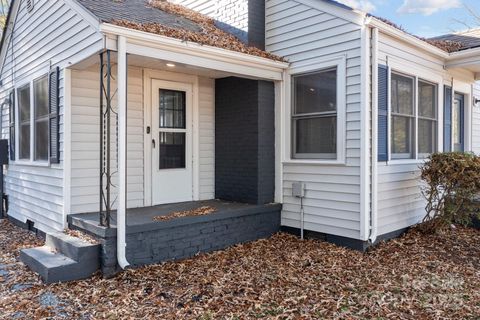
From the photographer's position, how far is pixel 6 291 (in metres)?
3.98

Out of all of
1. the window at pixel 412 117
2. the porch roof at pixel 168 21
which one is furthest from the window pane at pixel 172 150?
the window at pixel 412 117

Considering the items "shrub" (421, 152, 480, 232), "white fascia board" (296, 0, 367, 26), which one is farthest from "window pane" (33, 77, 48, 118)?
"shrub" (421, 152, 480, 232)

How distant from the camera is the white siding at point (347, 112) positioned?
5.24 meters

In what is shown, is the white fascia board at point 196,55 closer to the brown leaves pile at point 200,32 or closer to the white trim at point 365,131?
the brown leaves pile at point 200,32

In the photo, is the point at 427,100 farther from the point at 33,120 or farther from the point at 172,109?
the point at 33,120

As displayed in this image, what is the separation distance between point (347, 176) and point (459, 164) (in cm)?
155

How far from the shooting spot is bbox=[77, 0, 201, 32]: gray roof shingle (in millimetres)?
4771

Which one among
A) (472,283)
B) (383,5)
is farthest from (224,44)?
(383,5)

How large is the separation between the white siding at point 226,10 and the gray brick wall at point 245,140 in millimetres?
970

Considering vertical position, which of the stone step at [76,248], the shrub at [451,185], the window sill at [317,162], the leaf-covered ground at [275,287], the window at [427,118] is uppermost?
the window at [427,118]

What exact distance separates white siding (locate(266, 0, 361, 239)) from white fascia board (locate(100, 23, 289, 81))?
49 centimetres

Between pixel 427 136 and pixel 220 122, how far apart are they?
136 inches

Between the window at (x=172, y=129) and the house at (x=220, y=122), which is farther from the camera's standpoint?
the window at (x=172, y=129)

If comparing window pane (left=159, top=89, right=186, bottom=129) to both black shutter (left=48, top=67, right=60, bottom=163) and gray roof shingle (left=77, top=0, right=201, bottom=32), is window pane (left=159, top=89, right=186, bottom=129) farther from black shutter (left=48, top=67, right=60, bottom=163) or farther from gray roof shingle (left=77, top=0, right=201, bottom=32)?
black shutter (left=48, top=67, right=60, bottom=163)
